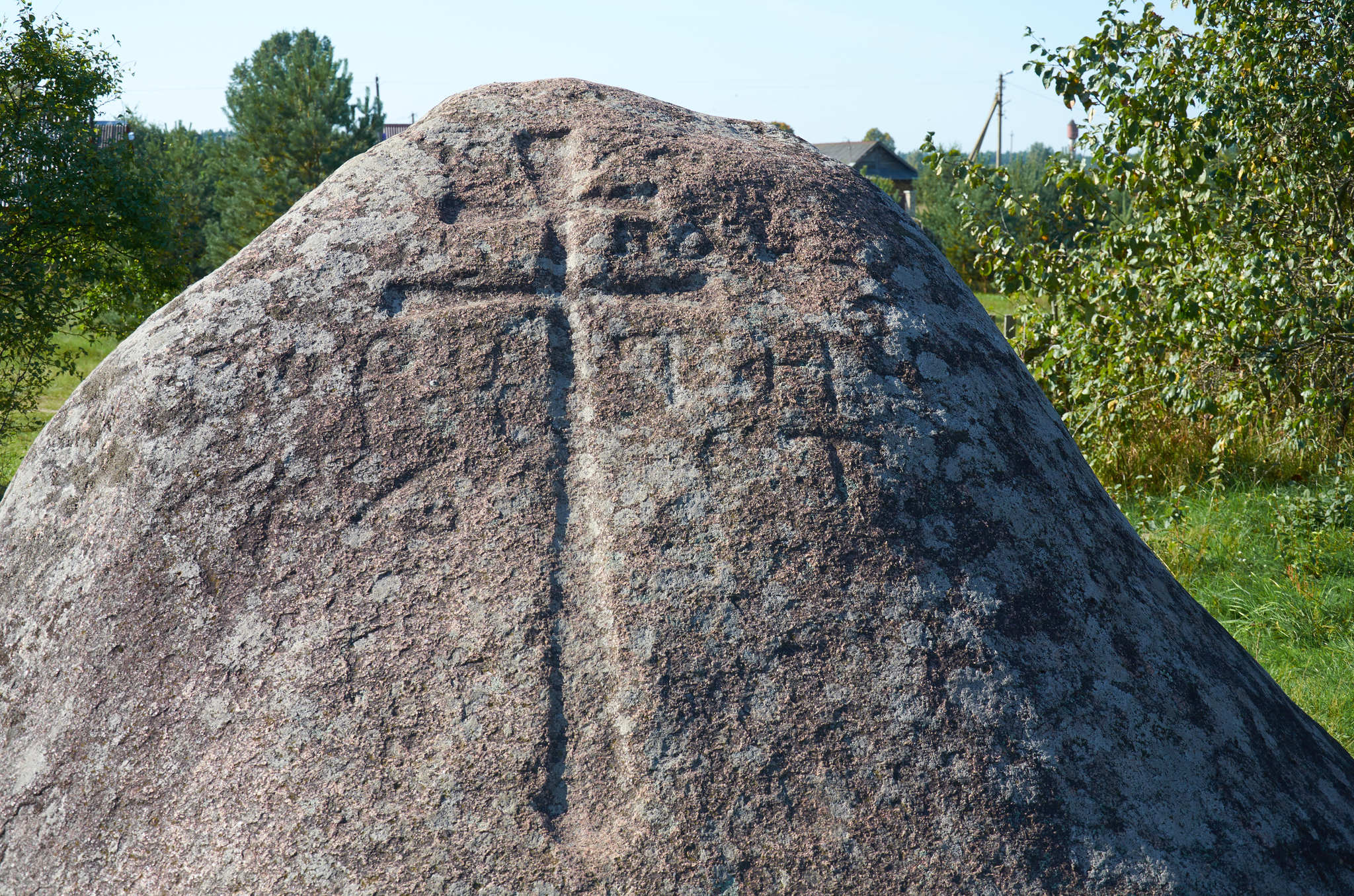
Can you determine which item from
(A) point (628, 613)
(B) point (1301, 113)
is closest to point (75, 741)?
(A) point (628, 613)

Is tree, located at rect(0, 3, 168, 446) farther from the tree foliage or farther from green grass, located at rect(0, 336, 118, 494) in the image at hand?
the tree foliage

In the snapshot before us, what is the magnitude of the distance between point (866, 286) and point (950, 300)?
0.20 meters

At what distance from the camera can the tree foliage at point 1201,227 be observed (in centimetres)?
358

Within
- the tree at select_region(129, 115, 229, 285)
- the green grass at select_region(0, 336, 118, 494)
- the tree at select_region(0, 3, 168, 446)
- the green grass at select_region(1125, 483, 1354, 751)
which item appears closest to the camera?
the green grass at select_region(1125, 483, 1354, 751)

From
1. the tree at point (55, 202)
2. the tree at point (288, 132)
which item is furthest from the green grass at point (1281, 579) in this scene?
the tree at point (288, 132)

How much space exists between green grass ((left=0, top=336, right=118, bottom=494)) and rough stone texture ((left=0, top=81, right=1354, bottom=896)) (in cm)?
353

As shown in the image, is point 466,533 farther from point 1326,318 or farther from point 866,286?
point 1326,318

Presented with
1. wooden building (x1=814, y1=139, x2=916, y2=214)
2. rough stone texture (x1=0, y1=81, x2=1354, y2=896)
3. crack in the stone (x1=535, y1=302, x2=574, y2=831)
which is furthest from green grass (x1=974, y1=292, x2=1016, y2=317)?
wooden building (x1=814, y1=139, x2=916, y2=214)

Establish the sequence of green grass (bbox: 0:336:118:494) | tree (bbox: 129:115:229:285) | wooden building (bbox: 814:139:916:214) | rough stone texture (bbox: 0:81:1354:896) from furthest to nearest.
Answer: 1. wooden building (bbox: 814:139:916:214)
2. tree (bbox: 129:115:229:285)
3. green grass (bbox: 0:336:118:494)
4. rough stone texture (bbox: 0:81:1354:896)

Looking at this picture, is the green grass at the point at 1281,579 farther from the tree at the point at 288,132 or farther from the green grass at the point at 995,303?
the tree at the point at 288,132

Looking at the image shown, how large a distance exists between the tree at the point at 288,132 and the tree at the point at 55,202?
9662 millimetres

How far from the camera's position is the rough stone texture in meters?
1.32

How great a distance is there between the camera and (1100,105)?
3.87 metres

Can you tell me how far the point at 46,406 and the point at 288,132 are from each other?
8.21 metres
